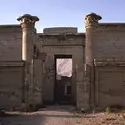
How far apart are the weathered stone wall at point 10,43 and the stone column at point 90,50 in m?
3.65

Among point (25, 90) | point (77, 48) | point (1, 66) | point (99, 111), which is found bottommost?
point (99, 111)

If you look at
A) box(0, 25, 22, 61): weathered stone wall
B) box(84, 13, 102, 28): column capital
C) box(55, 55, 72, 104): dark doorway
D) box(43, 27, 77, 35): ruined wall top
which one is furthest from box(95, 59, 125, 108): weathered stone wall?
box(43, 27, 77, 35): ruined wall top

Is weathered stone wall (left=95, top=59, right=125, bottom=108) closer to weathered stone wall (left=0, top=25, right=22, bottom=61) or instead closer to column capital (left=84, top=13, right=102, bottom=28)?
column capital (left=84, top=13, right=102, bottom=28)

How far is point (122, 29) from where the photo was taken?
16766mm

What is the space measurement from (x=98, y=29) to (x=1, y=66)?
5.46 metres

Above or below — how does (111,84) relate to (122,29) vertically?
below

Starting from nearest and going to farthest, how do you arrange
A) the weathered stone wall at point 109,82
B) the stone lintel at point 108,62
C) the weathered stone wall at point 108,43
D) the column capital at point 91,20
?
the weathered stone wall at point 109,82
the stone lintel at point 108,62
the column capital at point 91,20
the weathered stone wall at point 108,43

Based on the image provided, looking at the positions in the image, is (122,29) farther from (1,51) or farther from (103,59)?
(1,51)

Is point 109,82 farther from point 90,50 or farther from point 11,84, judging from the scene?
point 11,84

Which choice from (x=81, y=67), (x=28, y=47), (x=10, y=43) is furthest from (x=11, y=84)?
(x=81, y=67)

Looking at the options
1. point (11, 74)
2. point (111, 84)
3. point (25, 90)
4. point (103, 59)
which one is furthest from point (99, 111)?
point (11, 74)

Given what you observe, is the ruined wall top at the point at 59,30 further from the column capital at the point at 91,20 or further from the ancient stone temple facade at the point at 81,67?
the column capital at the point at 91,20

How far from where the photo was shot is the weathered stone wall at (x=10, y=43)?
56.2ft

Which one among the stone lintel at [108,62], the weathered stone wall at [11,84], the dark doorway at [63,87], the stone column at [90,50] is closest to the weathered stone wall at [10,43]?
the weathered stone wall at [11,84]
